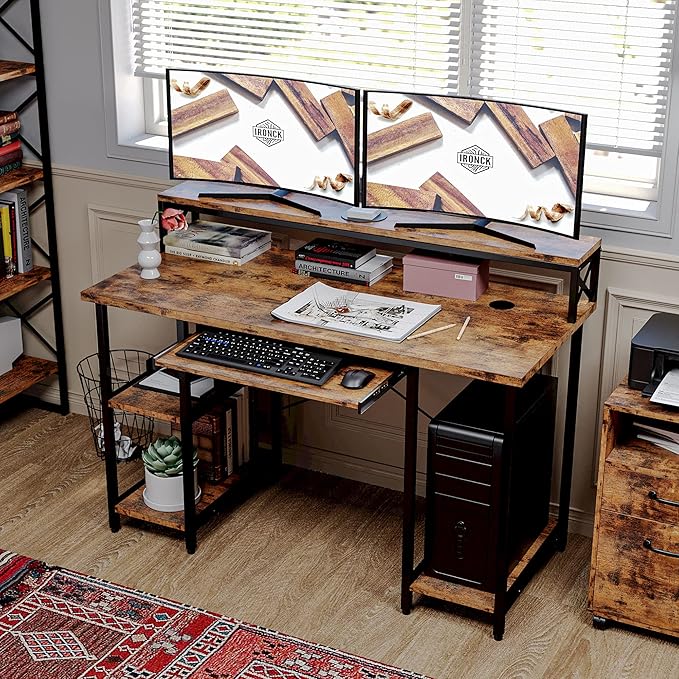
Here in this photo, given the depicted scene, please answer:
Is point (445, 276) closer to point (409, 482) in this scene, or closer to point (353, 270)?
point (353, 270)

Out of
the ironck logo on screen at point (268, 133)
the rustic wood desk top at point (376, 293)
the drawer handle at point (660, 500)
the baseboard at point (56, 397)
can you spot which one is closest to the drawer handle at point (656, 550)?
the drawer handle at point (660, 500)

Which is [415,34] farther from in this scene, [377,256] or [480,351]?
[480,351]

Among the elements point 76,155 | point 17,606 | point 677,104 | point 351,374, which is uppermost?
point 677,104

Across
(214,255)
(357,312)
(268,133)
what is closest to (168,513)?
(214,255)

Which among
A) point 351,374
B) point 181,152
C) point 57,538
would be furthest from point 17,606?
point 181,152

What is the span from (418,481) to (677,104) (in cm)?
144

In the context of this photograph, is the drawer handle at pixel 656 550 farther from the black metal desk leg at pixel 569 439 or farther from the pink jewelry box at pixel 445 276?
the pink jewelry box at pixel 445 276

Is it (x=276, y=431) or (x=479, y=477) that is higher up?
(x=479, y=477)

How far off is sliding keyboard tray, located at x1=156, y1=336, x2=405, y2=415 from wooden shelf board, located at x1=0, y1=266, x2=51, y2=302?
A: 1093 millimetres

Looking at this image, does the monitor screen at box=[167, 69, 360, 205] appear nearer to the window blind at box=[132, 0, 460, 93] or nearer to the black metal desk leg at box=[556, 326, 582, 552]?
the window blind at box=[132, 0, 460, 93]

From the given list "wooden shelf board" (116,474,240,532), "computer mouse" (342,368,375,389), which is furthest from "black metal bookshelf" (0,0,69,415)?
"computer mouse" (342,368,375,389)

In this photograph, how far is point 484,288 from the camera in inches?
125

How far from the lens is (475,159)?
3.02 metres

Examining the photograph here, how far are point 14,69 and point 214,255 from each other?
1.00 m
